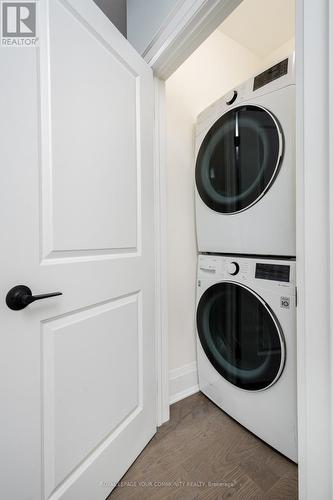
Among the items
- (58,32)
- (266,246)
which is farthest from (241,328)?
(58,32)

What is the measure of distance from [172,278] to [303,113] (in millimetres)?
1104

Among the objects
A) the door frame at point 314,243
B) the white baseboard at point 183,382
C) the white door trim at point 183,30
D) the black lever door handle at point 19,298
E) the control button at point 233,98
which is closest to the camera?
Result: the door frame at point 314,243

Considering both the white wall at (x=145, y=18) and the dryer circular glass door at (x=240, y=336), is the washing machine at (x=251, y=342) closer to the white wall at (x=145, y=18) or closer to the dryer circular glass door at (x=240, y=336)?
the dryer circular glass door at (x=240, y=336)

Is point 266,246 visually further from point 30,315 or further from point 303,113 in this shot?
point 30,315

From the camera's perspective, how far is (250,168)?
1.14 meters

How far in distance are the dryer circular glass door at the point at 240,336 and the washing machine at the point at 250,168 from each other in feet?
0.84

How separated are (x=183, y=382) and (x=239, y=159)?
1.37 meters

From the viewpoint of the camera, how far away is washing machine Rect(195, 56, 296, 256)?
0.99 m

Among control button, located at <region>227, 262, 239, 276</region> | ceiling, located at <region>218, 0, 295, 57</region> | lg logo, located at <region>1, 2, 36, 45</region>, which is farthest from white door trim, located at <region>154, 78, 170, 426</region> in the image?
ceiling, located at <region>218, 0, 295, 57</region>

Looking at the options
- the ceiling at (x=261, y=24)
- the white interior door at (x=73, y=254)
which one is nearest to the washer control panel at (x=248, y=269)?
the white interior door at (x=73, y=254)

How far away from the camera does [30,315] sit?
65 cm

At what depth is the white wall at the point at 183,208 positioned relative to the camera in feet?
4.79

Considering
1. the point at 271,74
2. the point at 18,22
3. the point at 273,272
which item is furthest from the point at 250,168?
the point at 18,22

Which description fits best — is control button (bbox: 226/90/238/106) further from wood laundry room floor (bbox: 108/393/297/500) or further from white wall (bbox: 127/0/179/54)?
wood laundry room floor (bbox: 108/393/297/500)
